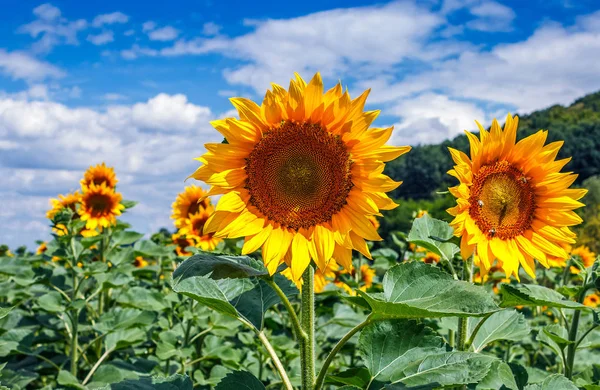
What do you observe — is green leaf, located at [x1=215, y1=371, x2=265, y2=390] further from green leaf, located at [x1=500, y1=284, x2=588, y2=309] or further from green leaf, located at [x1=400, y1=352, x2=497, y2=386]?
green leaf, located at [x1=500, y1=284, x2=588, y2=309]

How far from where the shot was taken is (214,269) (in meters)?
2.03

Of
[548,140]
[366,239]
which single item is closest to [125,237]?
[366,239]

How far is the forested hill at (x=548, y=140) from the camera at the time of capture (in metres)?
74.2

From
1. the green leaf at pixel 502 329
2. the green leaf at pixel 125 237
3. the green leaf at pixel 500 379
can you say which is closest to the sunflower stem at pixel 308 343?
the green leaf at pixel 500 379

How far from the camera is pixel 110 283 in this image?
4953 millimetres

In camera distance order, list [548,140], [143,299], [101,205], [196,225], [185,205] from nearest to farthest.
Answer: [143,299]
[101,205]
[196,225]
[185,205]
[548,140]

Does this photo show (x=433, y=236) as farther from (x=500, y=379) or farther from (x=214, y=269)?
(x=214, y=269)

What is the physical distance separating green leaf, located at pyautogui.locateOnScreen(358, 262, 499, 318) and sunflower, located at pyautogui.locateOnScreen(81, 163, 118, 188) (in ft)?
16.8

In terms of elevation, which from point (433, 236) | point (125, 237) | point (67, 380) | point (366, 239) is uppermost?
point (125, 237)

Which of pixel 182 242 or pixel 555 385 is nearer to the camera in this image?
pixel 555 385

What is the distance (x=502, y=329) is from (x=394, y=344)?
1.01 m

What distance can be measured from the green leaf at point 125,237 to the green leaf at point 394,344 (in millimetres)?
4365

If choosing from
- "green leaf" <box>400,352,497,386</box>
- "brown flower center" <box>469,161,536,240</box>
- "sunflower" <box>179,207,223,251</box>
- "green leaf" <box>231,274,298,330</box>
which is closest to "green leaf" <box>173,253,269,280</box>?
"green leaf" <box>231,274,298,330</box>

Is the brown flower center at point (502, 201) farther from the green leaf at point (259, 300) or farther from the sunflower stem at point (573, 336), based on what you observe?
the green leaf at point (259, 300)
